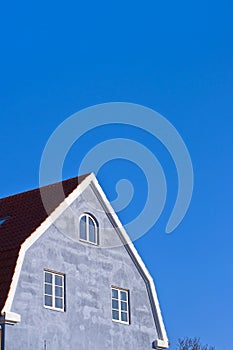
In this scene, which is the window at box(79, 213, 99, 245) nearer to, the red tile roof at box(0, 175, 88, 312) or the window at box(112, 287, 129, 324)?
the red tile roof at box(0, 175, 88, 312)

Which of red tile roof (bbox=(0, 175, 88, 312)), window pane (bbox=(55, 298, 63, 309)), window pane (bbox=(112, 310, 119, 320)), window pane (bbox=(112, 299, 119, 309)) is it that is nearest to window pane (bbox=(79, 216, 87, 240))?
red tile roof (bbox=(0, 175, 88, 312))

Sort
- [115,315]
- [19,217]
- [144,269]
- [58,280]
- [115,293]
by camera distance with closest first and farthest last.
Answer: [58,280], [19,217], [115,315], [115,293], [144,269]

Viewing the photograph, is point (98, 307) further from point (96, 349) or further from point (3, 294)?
point (3, 294)

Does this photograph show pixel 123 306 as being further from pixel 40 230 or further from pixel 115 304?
pixel 40 230

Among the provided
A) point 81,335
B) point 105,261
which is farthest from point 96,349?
point 105,261

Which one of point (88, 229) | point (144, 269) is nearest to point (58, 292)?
point (88, 229)

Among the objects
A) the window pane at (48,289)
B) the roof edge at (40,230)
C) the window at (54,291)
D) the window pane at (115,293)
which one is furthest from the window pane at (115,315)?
the roof edge at (40,230)

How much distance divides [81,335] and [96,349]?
1124 millimetres

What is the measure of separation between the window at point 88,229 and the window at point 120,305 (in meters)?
2.52

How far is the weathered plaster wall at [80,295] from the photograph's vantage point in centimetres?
3800

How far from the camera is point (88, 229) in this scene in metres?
42.4

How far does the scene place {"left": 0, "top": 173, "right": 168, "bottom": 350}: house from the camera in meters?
37.9

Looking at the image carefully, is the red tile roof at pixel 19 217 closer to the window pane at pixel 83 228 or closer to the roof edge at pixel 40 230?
the roof edge at pixel 40 230

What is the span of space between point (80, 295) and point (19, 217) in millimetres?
4388
